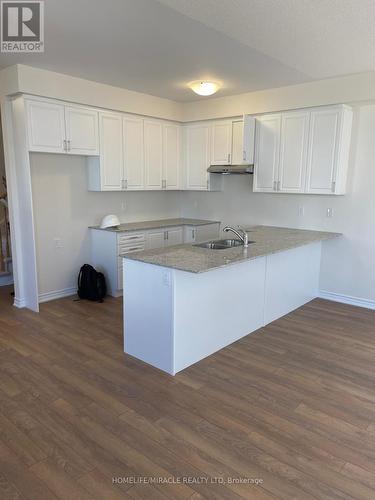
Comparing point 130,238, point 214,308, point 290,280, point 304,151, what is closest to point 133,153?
point 130,238

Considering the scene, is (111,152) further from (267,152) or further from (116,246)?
(267,152)

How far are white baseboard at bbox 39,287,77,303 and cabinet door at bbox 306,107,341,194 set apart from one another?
11.3 feet

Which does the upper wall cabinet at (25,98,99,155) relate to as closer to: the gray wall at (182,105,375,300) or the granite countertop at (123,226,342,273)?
the granite countertop at (123,226,342,273)

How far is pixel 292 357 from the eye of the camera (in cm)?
335

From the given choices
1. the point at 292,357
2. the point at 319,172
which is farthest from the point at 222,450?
the point at 319,172

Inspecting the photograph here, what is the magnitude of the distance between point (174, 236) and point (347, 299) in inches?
102

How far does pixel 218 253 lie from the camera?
3324 millimetres

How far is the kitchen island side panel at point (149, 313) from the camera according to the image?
2.95 m

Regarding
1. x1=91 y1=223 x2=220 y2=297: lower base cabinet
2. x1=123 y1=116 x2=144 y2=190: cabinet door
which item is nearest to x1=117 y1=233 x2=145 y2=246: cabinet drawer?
x1=91 y1=223 x2=220 y2=297: lower base cabinet

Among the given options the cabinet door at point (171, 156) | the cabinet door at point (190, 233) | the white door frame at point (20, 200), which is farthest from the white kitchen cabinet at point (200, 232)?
the white door frame at point (20, 200)

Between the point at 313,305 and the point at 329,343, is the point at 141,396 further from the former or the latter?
the point at 313,305

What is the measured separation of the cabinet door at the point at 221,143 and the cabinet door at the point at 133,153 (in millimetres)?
1090

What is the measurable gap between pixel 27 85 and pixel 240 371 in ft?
12.0

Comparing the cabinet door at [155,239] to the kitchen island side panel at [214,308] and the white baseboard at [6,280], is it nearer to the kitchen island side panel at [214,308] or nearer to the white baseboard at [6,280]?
the kitchen island side panel at [214,308]
